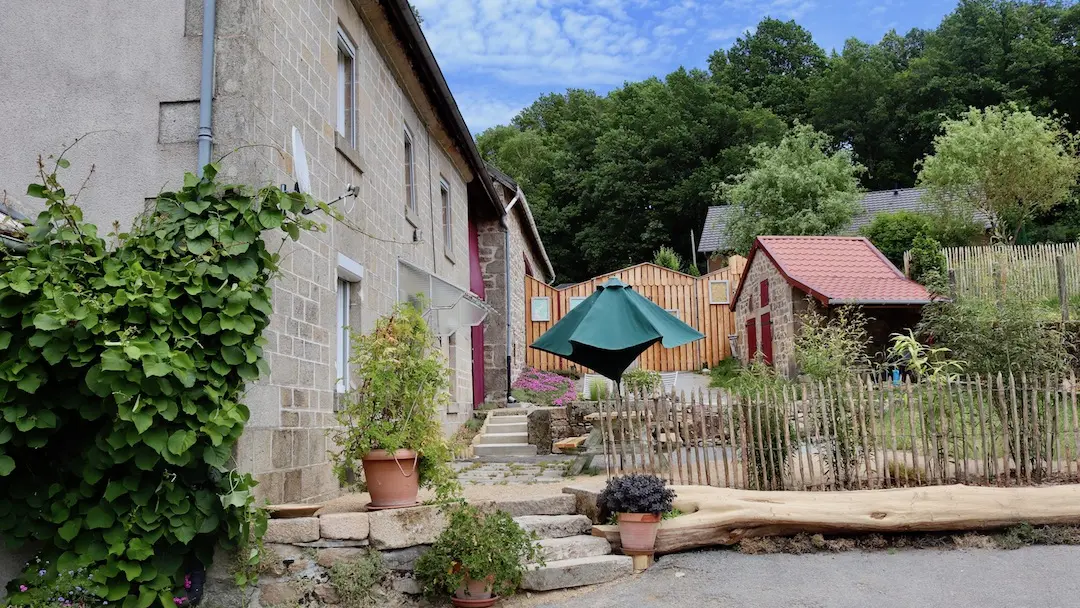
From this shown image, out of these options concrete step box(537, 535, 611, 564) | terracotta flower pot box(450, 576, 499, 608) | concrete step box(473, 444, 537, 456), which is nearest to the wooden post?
concrete step box(473, 444, 537, 456)

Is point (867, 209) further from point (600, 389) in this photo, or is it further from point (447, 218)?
point (447, 218)

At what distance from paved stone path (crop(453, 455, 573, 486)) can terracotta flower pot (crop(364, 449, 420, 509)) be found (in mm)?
2892

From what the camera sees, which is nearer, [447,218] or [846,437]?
[846,437]

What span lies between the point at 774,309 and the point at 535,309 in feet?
20.4

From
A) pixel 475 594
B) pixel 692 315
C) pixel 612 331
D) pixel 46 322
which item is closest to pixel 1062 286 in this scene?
pixel 692 315

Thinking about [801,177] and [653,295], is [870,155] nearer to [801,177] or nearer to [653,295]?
[801,177]

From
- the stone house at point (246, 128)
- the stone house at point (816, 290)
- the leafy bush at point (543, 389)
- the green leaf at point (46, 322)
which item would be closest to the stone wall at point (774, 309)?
the stone house at point (816, 290)

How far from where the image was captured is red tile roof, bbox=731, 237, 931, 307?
16875 millimetres

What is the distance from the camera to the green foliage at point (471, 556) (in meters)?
5.30

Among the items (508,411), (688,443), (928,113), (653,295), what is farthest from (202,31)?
(928,113)

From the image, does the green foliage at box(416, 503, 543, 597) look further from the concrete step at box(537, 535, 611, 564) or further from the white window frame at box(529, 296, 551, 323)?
the white window frame at box(529, 296, 551, 323)

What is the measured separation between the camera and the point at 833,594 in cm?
571

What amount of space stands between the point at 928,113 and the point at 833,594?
37148 millimetres

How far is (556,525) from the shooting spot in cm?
654
